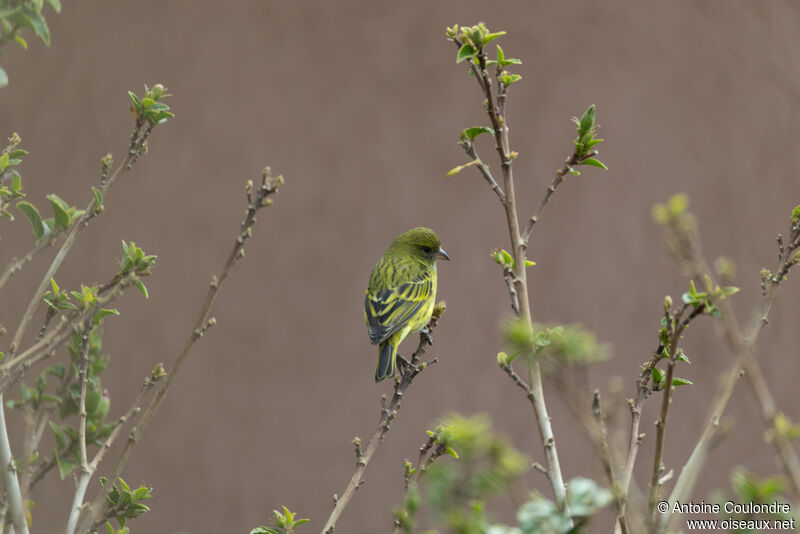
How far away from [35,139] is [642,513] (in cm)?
278

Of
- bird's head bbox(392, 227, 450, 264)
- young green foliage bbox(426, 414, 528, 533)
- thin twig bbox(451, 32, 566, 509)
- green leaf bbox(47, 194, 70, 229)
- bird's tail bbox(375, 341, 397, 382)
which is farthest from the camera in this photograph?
bird's head bbox(392, 227, 450, 264)

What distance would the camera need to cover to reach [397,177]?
301 cm

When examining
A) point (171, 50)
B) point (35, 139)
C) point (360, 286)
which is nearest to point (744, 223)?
point (360, 286)

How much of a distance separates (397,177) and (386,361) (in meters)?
1.29

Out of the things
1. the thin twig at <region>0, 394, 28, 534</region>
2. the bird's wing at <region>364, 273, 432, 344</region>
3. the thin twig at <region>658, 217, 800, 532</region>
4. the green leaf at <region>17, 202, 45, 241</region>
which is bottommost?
the thin twig at <region>0, 394, 28, 534</region>

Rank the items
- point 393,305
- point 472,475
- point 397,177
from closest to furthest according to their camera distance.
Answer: point 472,475 → point 393,305 → point 397,177

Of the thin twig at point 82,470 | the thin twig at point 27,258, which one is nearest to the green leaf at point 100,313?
the thin twig at point 82,470

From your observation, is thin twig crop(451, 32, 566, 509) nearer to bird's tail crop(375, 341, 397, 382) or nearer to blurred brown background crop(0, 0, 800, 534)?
bird's tail crop(375, 341, 397, 382)

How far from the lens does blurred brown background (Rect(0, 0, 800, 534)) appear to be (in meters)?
2.90

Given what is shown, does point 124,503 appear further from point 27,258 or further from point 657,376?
point 657,376

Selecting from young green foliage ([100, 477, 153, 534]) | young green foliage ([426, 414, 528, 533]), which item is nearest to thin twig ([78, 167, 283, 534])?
young green foliage ([100, 477, 153, 534])

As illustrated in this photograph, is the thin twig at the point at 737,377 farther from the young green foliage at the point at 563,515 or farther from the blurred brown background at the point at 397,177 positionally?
the blurred brown background at the point at 397,177

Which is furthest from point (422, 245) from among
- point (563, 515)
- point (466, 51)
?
point (563, 515)

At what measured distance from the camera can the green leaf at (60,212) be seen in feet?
3.63
